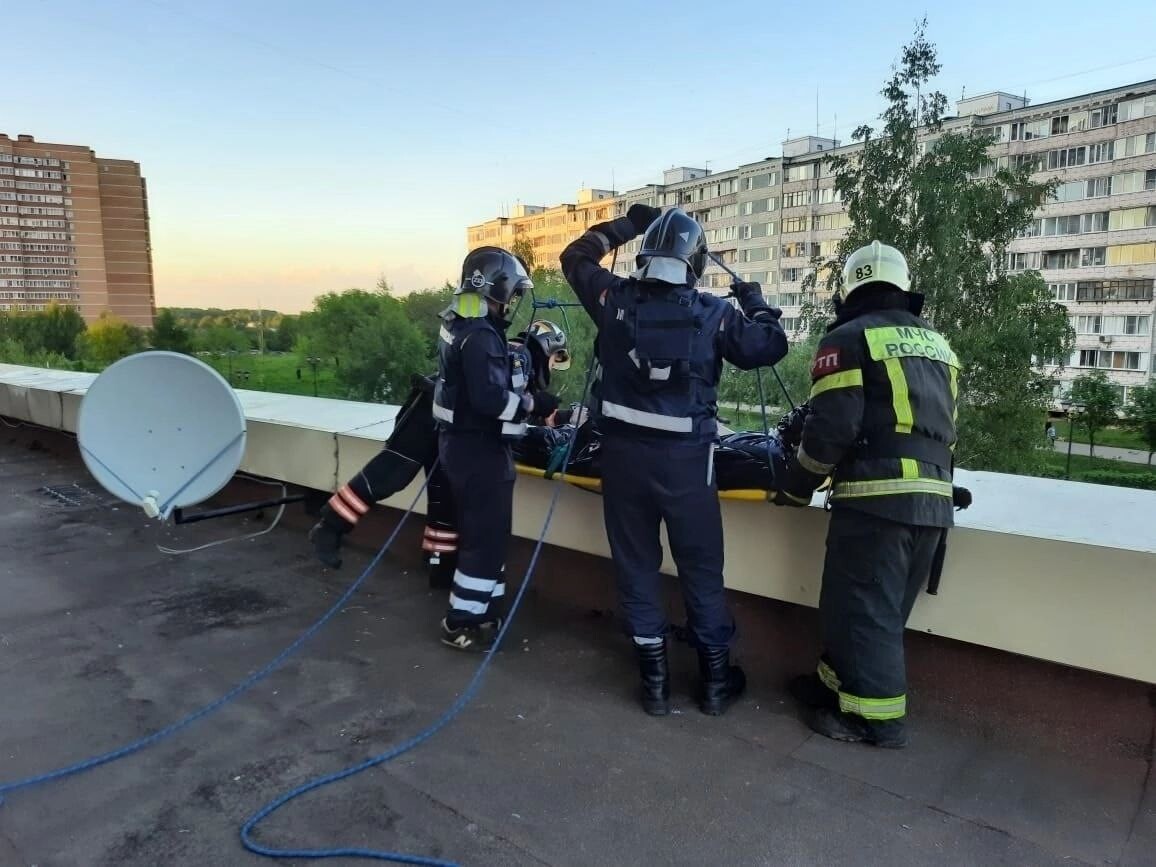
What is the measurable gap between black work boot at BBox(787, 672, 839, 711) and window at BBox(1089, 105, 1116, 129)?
50996 mm

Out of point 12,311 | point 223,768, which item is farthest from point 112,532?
point 12,311

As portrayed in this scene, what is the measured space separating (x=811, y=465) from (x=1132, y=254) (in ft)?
169

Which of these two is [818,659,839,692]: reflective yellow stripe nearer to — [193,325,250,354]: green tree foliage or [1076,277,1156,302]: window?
[193,325,250,354]: green tree foliage

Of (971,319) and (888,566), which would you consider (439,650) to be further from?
(971,319)

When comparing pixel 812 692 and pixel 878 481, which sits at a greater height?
pixel 878 481

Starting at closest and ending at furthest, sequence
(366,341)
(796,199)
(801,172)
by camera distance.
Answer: (366,341) < (801,172) < (796,199)

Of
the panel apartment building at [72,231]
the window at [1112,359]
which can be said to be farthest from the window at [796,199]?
the panel apartment building at [72,231]

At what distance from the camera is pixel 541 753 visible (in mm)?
2529

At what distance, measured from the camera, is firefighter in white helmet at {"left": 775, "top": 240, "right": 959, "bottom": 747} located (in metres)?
2.45

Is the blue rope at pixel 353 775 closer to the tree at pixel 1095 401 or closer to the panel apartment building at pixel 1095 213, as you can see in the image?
the tree at pixel 1095 401

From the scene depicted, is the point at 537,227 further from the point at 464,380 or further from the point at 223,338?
the point at 464,380

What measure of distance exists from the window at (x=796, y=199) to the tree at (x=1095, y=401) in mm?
24487

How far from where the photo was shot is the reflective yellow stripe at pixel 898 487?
95.3 inches

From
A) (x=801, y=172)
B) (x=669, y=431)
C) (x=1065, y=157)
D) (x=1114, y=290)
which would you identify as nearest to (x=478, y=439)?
(x=669, y=431)
